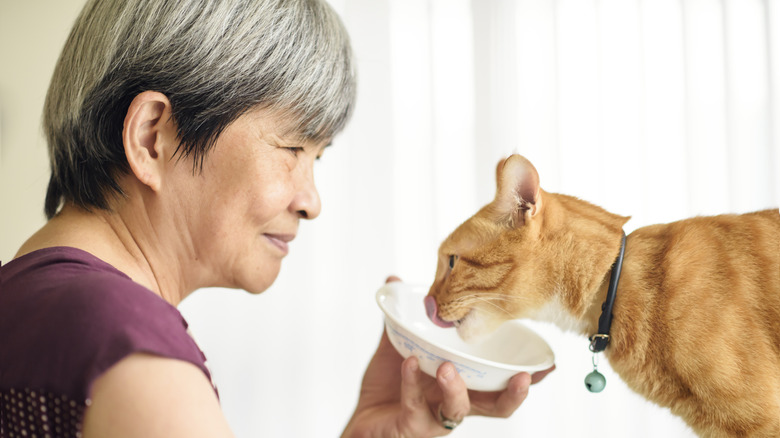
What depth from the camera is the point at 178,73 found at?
749 mm

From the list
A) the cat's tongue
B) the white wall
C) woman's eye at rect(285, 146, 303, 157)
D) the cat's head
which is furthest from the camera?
the white wall

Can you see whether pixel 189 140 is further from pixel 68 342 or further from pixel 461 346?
pixel 461 346

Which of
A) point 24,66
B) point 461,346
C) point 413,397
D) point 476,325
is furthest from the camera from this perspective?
point 24,66

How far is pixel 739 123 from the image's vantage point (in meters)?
1.88

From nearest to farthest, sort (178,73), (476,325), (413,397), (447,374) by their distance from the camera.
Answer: (178,73) → (447,374) → (413,397) → (476,325)

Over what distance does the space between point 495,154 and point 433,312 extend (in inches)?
38.9

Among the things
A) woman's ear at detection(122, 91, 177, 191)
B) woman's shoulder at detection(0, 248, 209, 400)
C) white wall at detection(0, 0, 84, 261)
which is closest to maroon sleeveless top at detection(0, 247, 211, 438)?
woman's shoulder at detection(0, 248, 209, 400)

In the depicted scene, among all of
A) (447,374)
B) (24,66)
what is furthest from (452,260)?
(24,66)

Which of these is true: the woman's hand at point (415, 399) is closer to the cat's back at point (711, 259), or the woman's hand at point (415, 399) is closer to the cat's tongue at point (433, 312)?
the cat's tongue at point (433, 312)

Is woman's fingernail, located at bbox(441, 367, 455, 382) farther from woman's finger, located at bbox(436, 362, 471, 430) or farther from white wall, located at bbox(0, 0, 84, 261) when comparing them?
white wall, located at bbox(0, 0, 84, 261)

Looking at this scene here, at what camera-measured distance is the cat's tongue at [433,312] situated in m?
1.12

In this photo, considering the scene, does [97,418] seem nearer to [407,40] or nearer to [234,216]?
[234,216]

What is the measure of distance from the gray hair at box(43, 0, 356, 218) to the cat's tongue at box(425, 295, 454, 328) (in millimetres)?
455

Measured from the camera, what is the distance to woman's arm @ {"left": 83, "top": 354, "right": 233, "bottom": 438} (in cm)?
46
